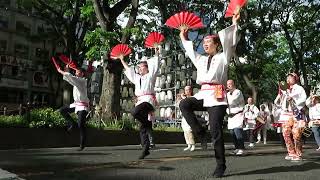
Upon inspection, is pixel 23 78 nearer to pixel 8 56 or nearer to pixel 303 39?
pixel 8 56

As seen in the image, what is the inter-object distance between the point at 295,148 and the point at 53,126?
753 cm

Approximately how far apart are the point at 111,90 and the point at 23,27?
43.0 m

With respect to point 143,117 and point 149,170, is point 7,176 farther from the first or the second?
point 143,117

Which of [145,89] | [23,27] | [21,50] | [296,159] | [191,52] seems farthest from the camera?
[23,27]

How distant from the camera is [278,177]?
6.32 m

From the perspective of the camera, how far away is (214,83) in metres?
6.93

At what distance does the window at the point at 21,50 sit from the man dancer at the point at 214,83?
168ft

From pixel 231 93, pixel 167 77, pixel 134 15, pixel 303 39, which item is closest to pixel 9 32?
pixel 167 77

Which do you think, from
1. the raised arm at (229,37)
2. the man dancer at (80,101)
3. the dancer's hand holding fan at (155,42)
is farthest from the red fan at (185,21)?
the man dancer at (80,101)

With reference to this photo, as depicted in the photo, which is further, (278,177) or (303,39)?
(303,39)

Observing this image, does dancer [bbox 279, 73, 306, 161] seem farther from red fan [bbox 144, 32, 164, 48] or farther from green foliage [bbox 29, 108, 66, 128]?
green foliage [bbox 29, 108, 66, 128]

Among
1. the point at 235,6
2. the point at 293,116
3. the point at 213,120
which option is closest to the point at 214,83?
the point at 213,120

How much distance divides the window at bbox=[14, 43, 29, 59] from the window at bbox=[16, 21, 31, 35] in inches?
69.9

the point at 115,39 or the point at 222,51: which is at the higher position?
the point at 115,39
